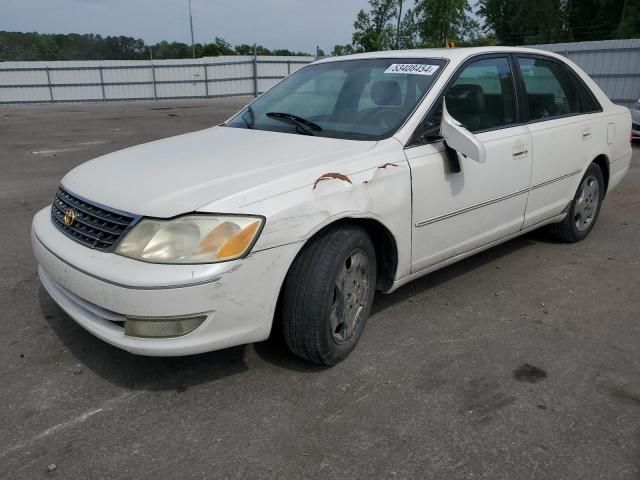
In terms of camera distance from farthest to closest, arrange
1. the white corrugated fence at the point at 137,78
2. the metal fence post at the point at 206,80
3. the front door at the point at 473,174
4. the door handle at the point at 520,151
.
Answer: the metal fence post at the point at 206,80
the white corrugated fence at the point at 137,78
the door handle at the point at 520,151
the front door at the point at 473,174

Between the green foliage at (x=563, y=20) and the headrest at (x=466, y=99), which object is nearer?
the headrest at (x=466, y=99)

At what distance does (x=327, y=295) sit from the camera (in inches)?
106

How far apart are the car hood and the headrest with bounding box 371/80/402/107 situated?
454mm

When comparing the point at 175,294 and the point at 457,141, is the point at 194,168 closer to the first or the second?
the point at 175,294

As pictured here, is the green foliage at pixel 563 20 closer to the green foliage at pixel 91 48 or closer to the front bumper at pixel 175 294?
the green foliage at pixel 91 48

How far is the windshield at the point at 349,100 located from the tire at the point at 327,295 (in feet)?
2.36

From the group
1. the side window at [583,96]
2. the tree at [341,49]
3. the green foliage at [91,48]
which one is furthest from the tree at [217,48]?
the side window at [583,96]

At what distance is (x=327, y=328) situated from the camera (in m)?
2.77

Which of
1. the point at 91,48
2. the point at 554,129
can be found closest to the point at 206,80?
the point at 554,129

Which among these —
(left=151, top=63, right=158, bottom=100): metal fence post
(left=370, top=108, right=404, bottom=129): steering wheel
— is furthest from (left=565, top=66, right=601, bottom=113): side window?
(left=151, top=63, right=158, bottom=100): metal fence post

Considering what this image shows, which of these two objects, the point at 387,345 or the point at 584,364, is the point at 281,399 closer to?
the point at 387,345

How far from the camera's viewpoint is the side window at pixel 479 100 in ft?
11.0

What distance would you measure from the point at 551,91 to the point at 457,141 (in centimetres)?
169

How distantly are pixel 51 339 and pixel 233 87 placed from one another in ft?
94.8
